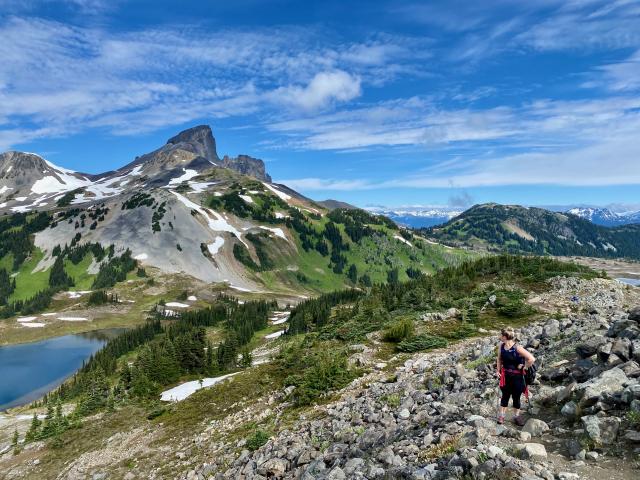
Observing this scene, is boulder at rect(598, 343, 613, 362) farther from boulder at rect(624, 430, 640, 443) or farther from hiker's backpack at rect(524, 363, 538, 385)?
boulder at rect(624, 430, 640, 443)

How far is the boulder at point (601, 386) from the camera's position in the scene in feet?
38.5

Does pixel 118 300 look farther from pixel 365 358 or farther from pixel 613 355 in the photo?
pixel 613 355

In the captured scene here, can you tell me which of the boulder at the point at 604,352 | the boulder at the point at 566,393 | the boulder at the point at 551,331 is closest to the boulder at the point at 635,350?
the boulder at the point at 604,352

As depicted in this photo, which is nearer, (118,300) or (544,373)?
(544,373)

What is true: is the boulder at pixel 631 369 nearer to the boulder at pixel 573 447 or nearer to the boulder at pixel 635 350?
the boulder at pixel 635 350

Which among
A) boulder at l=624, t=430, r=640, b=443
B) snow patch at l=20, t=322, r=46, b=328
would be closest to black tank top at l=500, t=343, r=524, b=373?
boulder at l=624, t=430, r=640, b=443

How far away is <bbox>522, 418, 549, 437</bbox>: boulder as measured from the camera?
37.8ft

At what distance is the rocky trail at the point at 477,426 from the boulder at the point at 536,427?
26mm

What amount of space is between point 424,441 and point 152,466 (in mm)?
18502

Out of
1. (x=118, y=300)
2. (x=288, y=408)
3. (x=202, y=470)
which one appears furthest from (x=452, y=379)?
(x=118, y=300)

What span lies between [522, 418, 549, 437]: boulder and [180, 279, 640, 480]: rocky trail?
0.03 metres

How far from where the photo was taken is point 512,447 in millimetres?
10539

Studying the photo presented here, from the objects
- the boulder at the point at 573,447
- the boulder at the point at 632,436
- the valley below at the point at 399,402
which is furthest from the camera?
the valley below at the point at 399,402

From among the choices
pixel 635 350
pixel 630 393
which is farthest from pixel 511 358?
pixel 635 350
